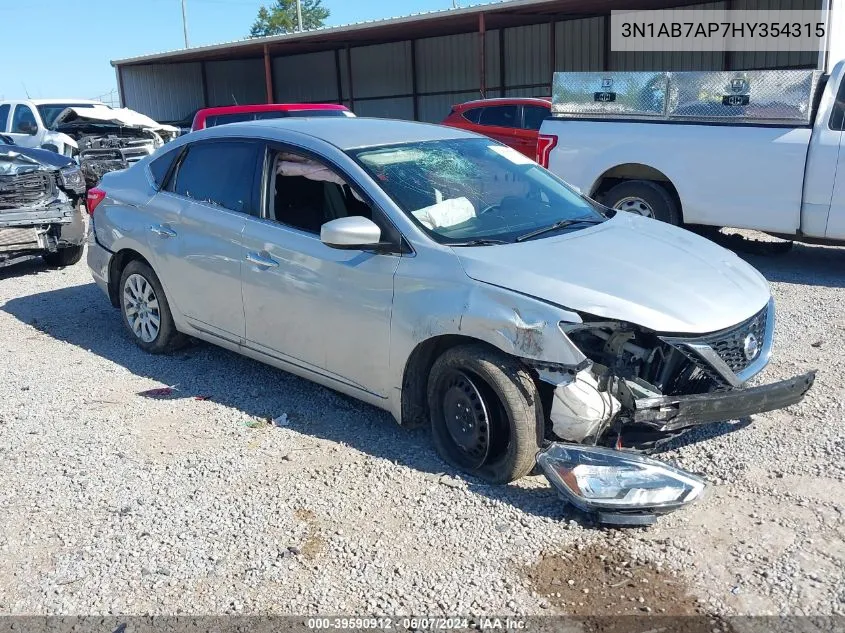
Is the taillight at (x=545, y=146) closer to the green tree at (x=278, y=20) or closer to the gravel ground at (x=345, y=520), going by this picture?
the gravel ground at (x=345, y=520)

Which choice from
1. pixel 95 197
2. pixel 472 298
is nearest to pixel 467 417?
pixel 472 298

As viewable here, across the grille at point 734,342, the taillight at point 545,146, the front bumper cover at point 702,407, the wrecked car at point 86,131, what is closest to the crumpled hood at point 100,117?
the wrecked car at point 86,131

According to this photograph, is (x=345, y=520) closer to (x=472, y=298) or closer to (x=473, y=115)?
(x=472, y=298)

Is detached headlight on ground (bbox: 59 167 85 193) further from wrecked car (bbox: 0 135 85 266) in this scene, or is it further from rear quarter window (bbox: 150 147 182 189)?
rear quarter window (bbox: 150 147 182 189)

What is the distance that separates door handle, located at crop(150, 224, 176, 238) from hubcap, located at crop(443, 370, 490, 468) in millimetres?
2529

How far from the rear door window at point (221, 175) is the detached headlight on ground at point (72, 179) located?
5.10 metres

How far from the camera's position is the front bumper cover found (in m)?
3.73

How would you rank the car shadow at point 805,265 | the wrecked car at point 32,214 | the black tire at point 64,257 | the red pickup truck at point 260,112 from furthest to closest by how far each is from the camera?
the red pickup truck at point 260,112
the black tire at point 64,257
the wrecked car at point 32,214
the car shadow at point 805,265

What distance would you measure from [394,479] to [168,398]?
6.41ft

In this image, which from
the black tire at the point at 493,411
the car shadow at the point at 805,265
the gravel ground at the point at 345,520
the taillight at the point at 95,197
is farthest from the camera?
the car shadow at the point at 805,265

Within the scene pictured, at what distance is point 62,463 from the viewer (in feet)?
14.7

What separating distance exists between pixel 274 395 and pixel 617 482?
2.51 metres

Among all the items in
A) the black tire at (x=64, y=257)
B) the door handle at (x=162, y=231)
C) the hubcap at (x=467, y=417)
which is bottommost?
the black tire at (x=64, y=257)

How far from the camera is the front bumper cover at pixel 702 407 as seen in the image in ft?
12.2
